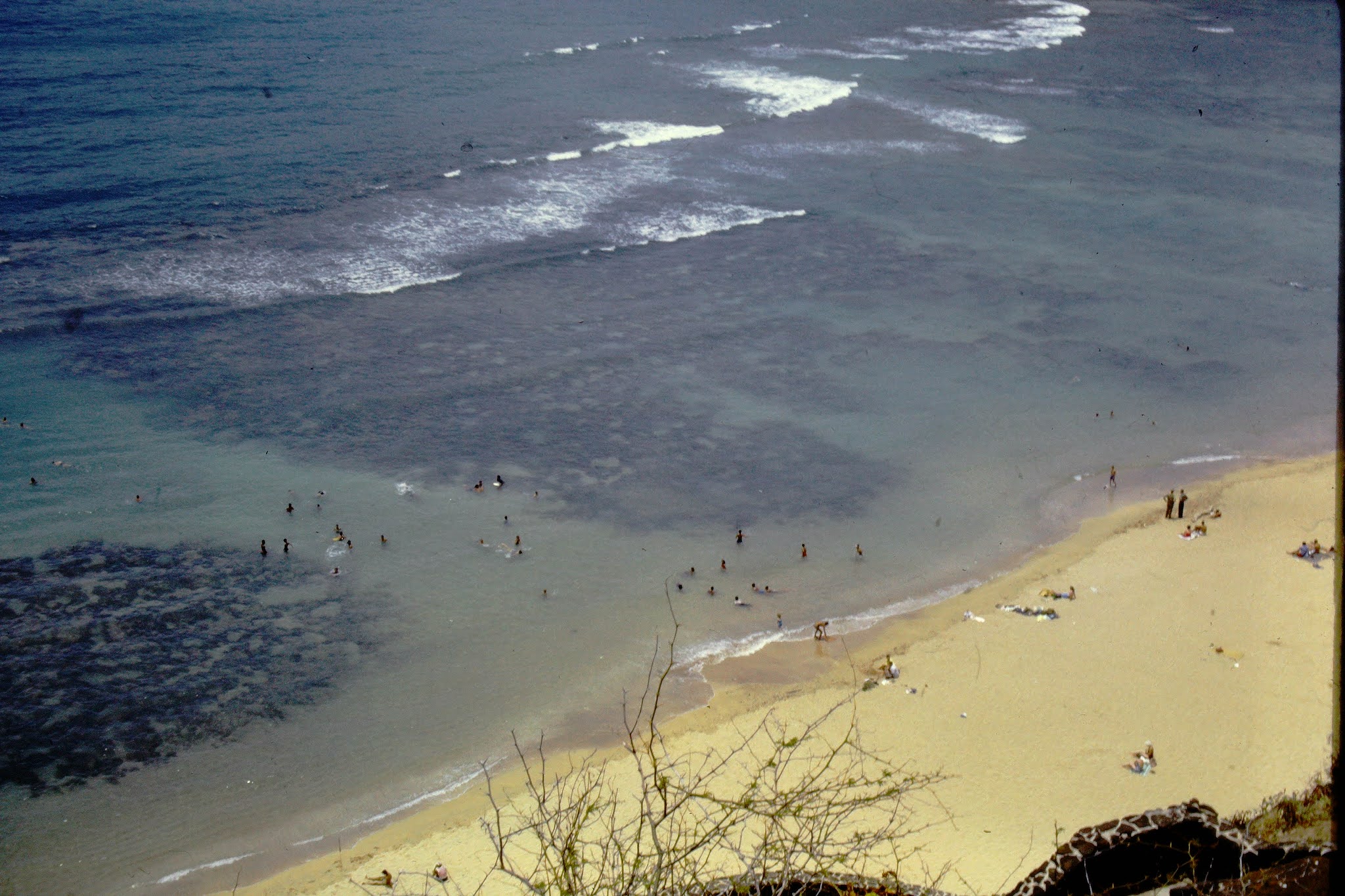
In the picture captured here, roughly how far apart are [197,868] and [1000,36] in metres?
67.0

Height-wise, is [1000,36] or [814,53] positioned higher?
[1000,36]

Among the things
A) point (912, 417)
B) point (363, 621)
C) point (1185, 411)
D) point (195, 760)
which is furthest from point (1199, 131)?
point (195, 760)

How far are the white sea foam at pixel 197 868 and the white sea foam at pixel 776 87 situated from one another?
137ft

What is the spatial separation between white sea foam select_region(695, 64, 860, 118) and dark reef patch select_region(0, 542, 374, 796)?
36354 millimetres

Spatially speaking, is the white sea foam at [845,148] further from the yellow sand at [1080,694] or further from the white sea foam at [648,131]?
the yellow sand at [1080,694]

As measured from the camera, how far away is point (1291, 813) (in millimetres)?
12344

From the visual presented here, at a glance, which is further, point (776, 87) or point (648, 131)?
→ point (776, 87)

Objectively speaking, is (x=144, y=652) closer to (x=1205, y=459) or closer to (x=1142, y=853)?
(x=1142, y=853)

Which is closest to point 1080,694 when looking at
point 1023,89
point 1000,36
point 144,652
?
point 144,652

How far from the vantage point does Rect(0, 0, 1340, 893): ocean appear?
63.9ft

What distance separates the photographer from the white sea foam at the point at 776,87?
173ft

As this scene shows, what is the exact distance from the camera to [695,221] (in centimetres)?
3962

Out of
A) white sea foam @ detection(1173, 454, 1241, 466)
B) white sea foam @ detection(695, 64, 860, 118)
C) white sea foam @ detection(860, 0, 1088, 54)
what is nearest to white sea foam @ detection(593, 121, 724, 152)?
white sea foam @ detection(695, 64, 860, 118)

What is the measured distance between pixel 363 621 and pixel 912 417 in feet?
46.3
